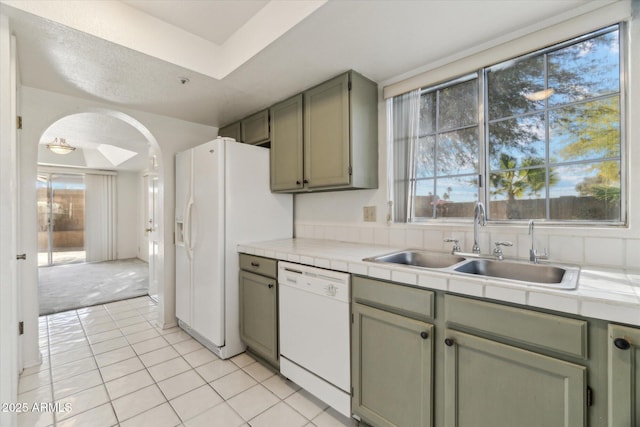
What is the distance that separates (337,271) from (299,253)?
0.33 m

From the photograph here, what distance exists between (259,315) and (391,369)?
1105 mm

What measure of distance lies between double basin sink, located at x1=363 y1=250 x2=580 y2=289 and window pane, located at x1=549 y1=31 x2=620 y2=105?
94 centimetres

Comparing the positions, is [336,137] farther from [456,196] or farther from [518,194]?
[518,194]

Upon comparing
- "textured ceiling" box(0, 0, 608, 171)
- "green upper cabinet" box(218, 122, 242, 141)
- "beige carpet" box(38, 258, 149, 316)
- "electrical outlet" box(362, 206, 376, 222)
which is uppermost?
"textured ceiling" box(0, 0, 608, 171)

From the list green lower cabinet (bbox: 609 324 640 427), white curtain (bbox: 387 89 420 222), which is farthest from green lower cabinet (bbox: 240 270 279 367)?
green lower cabinet (bbox: 609 324 640 427)

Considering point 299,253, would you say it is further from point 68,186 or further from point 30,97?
point 68,186

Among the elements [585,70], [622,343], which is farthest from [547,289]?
[585,70]

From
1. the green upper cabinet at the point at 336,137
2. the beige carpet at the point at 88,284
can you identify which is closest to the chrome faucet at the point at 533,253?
the green upper cabinet at the point at 336,137

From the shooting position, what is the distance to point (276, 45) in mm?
1695

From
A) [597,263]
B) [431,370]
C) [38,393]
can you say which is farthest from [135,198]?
[597,263]

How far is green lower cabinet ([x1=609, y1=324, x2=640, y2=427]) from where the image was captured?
832 mm

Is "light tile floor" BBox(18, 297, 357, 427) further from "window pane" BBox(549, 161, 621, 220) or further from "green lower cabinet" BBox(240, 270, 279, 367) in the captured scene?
"window pane" BBox(549, 161, 621, 220)

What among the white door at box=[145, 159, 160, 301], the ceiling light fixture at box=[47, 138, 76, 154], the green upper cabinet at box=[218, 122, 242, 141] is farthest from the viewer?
the ceiling light fixture at box=[47, 138, 76, 154]

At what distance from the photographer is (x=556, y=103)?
61.2 inches
